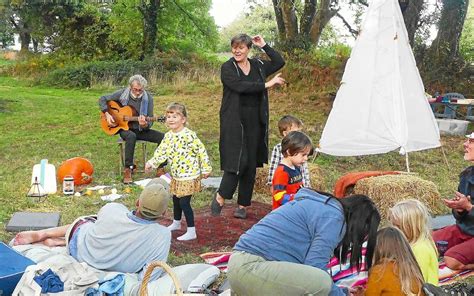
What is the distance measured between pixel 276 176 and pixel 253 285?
1.63 metres

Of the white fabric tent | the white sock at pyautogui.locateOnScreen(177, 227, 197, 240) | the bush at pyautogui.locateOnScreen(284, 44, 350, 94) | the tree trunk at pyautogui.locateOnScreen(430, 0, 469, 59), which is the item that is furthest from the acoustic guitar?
the tree trunk at pyautogui.locateOnScreen(430, 0, 469, 59)

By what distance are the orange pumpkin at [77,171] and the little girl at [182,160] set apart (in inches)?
91.0

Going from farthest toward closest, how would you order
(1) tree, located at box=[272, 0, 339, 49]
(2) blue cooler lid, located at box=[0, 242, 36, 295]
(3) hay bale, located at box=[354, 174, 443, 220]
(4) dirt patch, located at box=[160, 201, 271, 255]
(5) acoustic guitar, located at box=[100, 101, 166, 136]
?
1. (1) tree, located at box=[272, 0, 339, 49]
2. (5) acoustic guitar, located at box=[100, 101, 166, 136]
3. (3) hay bale, located at box=[354, 174, 443, 220]
4. (4) dirt patch, located at box=[160, 201, 271, 255]
5. (2) blue cooler lid, located at box=[0, 242, 36, 295]

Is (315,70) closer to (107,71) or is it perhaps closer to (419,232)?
(107,71)

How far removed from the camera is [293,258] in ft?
11.0

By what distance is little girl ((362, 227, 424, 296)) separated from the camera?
3438 mm

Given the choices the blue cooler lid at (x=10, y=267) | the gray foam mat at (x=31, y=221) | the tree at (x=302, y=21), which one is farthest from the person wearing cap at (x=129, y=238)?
the tree at (x=302, y=21)

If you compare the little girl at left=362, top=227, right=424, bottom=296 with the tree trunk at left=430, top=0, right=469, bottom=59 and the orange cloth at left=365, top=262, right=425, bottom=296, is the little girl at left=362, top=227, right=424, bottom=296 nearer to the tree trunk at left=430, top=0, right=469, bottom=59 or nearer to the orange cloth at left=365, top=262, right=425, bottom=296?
the orange cloth at left=365, top=262, right=425, bottom=296

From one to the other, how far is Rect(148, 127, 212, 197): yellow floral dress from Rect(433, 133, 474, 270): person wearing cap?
83.3 inches

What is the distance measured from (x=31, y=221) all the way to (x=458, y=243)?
3.82 meters

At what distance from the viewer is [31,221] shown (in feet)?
18.7

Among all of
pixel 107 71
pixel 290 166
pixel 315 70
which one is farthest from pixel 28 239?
pixel 107 71

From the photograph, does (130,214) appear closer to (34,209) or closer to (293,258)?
(293,258)

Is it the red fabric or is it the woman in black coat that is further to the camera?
the woman in black coat
